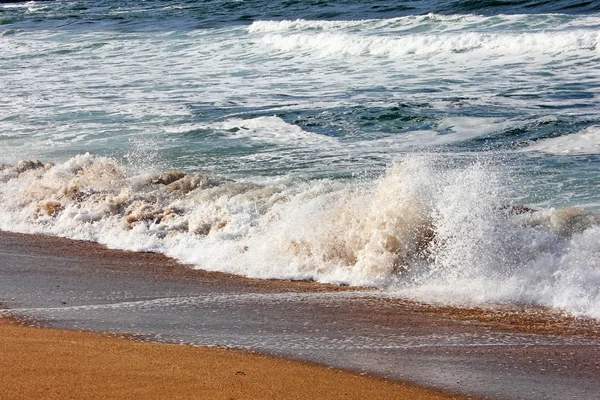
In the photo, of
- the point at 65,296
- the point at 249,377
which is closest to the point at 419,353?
the point at 249,377

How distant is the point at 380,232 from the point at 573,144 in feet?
17.4

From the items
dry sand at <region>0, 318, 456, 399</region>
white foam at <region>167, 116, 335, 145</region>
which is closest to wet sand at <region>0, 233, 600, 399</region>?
dry sand at <region>0, 318, 456, 399</region>

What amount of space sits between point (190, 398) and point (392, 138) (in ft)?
31.6

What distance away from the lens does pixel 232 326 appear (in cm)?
612

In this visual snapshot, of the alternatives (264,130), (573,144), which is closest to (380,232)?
(573,144)

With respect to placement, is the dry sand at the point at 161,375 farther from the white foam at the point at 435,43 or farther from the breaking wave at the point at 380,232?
the white foam at the point at 435,43

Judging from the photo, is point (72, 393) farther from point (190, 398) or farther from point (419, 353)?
point (419, 353)

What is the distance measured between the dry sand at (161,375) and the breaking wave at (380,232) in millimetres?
2165

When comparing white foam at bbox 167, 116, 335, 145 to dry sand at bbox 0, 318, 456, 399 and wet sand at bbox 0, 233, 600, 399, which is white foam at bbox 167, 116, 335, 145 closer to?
wet sand at bbox 0, 233, 600, 399

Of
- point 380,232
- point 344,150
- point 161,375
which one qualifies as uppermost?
point 161,375

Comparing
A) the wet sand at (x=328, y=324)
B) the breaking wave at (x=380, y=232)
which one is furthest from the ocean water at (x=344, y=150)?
the wet sand at (x=328, y=324)

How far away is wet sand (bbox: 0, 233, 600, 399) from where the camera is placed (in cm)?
512

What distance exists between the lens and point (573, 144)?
39.9ft

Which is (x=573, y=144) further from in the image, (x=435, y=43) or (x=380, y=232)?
(x=435, y=43)
